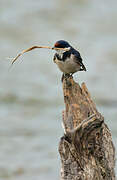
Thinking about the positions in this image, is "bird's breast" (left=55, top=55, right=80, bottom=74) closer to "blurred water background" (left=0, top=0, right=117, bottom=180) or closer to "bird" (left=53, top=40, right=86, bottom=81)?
"bird" (left=53, top=40, right=86, bottom=81)

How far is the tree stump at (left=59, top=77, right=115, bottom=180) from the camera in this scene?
5160 mm

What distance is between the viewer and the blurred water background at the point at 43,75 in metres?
11.7

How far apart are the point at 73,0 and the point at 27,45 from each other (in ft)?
9.35

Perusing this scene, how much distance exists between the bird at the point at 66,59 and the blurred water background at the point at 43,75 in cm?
386

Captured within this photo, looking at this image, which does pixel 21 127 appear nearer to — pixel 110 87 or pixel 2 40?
pixel 110 87

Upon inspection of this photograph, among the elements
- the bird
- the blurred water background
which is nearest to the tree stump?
the bird

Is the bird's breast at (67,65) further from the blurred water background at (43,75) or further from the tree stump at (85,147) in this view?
the blurred water background at (43,75)

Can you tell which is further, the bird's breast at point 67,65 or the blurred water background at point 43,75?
the blurred water background at point 43,75

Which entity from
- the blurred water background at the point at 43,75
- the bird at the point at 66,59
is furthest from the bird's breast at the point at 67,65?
the blurred water background at the point at 43,75

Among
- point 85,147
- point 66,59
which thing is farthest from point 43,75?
point 85,147

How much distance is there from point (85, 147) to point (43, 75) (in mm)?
10072

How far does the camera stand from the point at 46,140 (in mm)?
12281

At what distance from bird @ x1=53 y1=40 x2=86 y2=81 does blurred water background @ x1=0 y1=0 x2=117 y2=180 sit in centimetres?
386

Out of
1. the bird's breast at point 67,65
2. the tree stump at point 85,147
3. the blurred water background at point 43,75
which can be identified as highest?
the blurred water background at point 43,75
